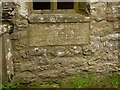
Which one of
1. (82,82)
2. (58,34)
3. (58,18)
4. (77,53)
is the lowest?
(82,82)

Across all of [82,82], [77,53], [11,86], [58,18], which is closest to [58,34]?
[58,18]

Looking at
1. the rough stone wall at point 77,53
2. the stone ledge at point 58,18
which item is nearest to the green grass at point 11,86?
the rough stone wall at point 77,53

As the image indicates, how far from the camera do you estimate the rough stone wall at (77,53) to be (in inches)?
173

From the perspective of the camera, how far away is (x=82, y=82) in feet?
14.4

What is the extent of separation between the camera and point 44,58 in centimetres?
445

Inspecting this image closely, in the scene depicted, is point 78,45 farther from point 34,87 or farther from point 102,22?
point 34,87

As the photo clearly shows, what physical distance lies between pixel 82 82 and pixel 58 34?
75 centimetres

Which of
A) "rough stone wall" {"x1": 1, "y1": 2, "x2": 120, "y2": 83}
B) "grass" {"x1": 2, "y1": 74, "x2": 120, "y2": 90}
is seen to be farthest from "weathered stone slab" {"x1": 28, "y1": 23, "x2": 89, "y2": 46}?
"grass" {"x1": 2, "y1": 74, "x2": 120, "y2": 90}

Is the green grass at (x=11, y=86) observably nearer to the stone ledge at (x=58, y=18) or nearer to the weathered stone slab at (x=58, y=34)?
the weathered stone slab at (x=58, y=34)

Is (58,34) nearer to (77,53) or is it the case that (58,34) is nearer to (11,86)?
(77,53)

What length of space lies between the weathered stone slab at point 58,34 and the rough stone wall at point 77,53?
0.06 m

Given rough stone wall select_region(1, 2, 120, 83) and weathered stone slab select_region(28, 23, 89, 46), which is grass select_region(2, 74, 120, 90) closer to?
rough stone wall select_region(1, 2, 120, 83)

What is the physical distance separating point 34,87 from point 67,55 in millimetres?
646

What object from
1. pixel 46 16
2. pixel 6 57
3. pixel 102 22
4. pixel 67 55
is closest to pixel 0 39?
pixel 6 57
